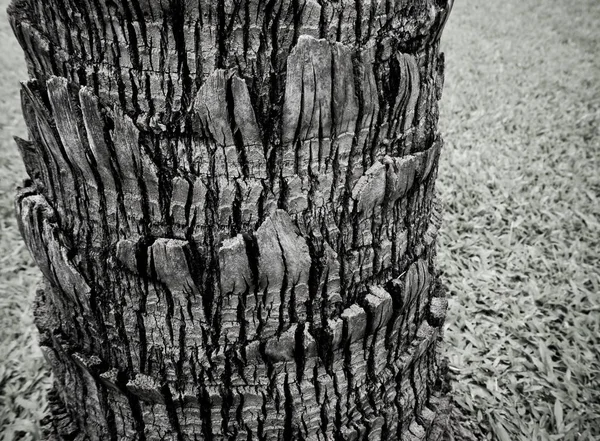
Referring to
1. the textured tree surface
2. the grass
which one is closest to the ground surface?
the grass

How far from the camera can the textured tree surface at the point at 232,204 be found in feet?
2.87

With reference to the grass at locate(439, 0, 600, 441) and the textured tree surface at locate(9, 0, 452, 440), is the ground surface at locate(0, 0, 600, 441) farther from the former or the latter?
the textured tree surface at locate(9, 0, 452, 440)

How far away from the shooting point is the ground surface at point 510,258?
7.38 feet

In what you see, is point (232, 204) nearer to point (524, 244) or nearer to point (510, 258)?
point (510, 258)

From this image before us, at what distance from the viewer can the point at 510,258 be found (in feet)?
10.8

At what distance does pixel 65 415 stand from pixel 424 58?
4.47 ft

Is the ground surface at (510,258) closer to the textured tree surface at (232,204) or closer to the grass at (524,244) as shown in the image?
the grass at (524,244)

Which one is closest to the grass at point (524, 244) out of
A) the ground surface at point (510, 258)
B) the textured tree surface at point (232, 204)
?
the ground surface at point (510, 258)

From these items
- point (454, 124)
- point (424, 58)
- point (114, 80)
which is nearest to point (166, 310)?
point (114, 80)

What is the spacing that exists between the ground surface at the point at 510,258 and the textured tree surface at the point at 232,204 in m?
1.23

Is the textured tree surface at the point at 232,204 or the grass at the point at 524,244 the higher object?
the textured tree surface at the point at 232,204

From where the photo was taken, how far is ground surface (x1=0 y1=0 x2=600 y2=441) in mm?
2248

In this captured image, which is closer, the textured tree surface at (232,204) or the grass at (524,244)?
the textured tree surface at (232,204)

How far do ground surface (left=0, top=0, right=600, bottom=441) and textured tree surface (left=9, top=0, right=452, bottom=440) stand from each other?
123 centimetres
